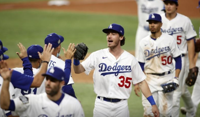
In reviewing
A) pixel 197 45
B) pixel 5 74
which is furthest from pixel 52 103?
pixel 197 45

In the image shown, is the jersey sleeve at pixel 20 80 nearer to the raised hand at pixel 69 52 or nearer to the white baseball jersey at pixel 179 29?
the raised hand at pixel 69 52

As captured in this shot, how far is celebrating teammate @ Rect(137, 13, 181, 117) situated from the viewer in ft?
23.4

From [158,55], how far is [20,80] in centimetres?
312

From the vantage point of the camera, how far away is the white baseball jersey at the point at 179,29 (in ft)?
25.8

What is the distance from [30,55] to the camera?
6078mm

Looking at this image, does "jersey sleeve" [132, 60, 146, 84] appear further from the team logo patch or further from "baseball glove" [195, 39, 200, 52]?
"baseball glove" [195, 39, 200, 52]

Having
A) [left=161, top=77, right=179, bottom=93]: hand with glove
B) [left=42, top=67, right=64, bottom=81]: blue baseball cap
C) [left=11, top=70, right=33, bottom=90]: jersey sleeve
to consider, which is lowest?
[left=161, top=77, right=179, bottom=93]: hand with glove

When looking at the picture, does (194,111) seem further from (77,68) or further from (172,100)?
(77,68)

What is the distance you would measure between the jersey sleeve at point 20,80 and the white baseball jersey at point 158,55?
2.87 metres

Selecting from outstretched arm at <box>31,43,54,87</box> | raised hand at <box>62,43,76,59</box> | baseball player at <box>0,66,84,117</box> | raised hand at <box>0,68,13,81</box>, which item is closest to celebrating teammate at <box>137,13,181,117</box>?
raised hand at <box>62,43,76,59</box>

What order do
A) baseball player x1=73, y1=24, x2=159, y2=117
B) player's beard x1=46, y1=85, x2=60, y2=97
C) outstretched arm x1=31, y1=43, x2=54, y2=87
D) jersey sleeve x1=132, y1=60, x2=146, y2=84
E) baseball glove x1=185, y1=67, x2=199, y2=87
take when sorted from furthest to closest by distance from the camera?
baseball glove x1=185, y1=67, x2=199, y2=87 → jersey sleeve x1=132, y1=60, x2=146, y2=84 → baseball player x1=73, y1=24, x2=159, y2=117 → outstretched arm x1=31, y1=43, x2=54, y2=87 → player's beard x1=46, y1=85, x2=60, y2=97

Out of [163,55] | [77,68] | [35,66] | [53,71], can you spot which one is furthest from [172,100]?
[53,71]

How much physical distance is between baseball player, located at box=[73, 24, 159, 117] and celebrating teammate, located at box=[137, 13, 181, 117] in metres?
1.08

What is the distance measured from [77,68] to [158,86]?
1.87m
